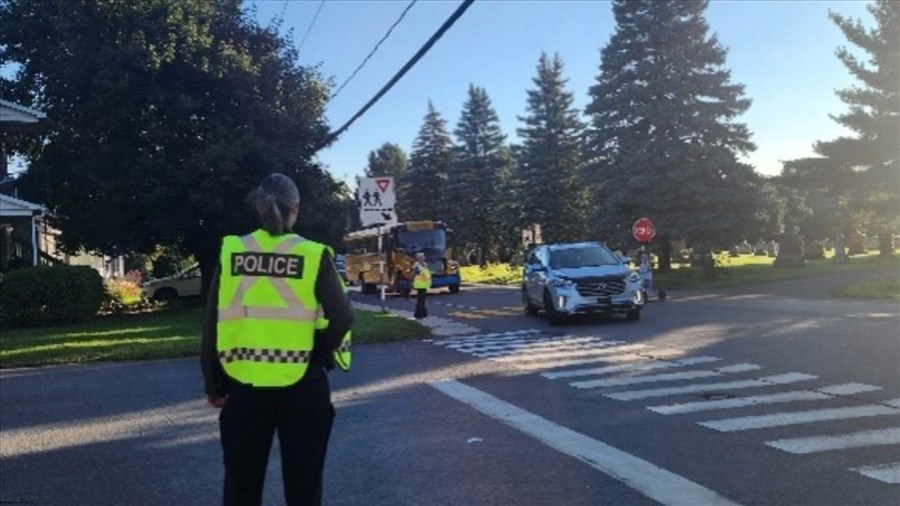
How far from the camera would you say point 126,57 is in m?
26.4

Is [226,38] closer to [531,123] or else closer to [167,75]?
[167,75]

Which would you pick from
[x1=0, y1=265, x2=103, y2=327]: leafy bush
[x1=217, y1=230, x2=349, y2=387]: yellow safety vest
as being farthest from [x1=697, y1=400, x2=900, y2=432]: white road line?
[x1=0, y1=265, x2=103, y2=327]: leafy bush

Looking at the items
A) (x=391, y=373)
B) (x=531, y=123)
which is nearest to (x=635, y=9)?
(x=531, y=123)

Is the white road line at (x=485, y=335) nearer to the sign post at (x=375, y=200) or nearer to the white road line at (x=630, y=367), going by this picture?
the sign post at (x=375, y=200)

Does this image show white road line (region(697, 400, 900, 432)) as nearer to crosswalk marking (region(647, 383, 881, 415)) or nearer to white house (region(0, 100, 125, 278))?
crosswalk marking (region(647, 383, 881, 415))

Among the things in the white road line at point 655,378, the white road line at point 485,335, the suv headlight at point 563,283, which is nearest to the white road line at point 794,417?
the white road line at point 655,378

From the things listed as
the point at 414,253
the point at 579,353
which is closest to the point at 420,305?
the point at 579,353

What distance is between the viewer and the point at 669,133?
39.7 metres

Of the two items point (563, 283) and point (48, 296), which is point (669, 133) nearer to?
point (563, 283)

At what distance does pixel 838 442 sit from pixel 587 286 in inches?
441

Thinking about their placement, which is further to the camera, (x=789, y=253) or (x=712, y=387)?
(x=789, y=253)

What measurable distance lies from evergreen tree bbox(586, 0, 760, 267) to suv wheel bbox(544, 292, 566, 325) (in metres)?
20.7

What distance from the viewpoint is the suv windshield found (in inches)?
771

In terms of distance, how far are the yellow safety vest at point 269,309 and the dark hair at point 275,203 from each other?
98 mm
